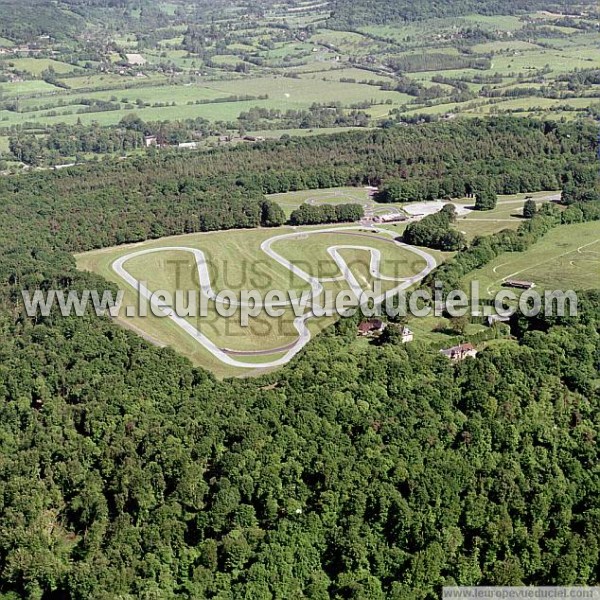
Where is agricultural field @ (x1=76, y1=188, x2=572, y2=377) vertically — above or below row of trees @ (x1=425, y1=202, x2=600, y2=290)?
below

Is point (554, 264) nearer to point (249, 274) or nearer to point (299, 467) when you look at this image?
point (249, 274)

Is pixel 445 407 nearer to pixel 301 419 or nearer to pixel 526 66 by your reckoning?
pixel 301 419

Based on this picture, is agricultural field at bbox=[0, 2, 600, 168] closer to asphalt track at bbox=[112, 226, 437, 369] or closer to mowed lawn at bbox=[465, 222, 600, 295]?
mowed lawn at bbox=[465, 222, 600, 295]

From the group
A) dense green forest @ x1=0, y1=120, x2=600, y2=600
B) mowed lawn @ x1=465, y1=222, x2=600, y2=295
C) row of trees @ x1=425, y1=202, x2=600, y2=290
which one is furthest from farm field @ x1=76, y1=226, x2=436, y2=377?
mowed lawn @ x1=465, y1=222, x2=600, y2=295

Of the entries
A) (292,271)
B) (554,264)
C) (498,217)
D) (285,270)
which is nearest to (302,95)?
(498,217)

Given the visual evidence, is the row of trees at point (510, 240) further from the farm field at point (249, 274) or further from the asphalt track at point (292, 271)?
the farm field at point (249, 274)

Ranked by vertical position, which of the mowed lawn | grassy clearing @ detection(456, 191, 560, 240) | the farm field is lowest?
the farm field

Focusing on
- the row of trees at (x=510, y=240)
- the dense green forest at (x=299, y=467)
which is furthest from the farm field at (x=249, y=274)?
the dense green forest at (x=299, y=467)
